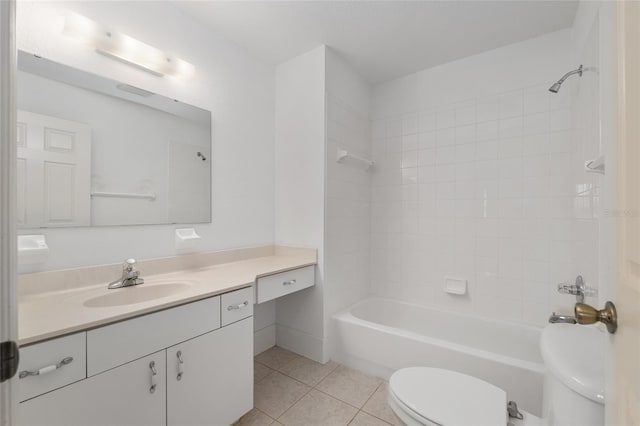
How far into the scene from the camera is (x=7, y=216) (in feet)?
1.25

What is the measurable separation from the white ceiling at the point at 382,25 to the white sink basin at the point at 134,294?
170 centimetres

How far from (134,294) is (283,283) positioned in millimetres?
814

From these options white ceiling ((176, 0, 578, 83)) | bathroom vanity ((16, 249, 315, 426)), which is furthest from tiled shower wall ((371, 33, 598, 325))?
bathroom vanity ((16, 249, 315, 426))

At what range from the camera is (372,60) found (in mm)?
2299

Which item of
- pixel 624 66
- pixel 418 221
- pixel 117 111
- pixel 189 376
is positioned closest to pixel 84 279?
pixel 189 376

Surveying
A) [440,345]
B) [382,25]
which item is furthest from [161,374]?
[382,25]

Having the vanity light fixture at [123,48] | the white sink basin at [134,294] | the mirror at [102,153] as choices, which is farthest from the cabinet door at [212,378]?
the vanity light fixture at [123,48]

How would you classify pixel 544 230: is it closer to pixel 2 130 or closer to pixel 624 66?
pixel 624 66

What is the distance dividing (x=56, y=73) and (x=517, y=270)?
300 centimetres

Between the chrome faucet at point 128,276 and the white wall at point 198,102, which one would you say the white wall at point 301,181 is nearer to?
the white wall at point 198,102

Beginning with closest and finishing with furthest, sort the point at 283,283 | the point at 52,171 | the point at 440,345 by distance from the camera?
the point at 52,171, the point at 440,345, the point at 283,283

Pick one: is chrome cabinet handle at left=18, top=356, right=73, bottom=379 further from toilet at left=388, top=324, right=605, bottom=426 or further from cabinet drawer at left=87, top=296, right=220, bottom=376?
toilet at left=388, top=324, right=605, bottom=426

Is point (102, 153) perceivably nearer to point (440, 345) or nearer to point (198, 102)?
point (198, 102)

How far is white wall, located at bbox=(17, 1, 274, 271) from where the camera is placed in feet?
4.22
